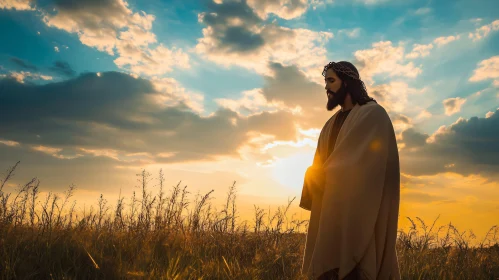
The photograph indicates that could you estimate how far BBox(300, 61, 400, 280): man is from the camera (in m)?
3.63

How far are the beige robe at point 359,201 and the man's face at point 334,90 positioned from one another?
0.37 meters

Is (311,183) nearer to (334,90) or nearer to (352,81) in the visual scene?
(334,90)

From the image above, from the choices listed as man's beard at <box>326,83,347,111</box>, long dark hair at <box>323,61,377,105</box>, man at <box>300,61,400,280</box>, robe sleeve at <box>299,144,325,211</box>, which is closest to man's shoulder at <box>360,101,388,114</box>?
man at <box>300,61,400,280</box>

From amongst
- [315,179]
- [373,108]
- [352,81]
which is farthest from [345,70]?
[315,179]

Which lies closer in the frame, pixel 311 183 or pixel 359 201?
pixel 359 201

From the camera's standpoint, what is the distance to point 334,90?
4445 millimetres

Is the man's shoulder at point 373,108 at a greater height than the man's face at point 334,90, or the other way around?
the man's face at point 334,90

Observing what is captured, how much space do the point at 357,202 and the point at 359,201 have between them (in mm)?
21

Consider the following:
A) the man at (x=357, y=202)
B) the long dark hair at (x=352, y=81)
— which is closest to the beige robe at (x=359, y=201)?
the man at (x=357, y=202)

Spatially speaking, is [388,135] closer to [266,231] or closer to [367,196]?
[367,196]

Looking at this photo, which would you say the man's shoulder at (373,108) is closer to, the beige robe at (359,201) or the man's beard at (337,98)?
the beige robe at (359,201)

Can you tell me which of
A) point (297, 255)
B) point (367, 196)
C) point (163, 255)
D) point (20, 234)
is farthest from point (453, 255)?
point (20, 234)

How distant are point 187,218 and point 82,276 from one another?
322 centimetres

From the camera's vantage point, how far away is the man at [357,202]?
11.9 ft
